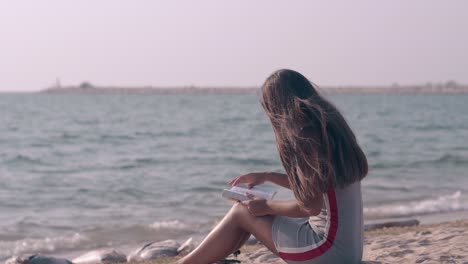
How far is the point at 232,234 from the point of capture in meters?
4.39

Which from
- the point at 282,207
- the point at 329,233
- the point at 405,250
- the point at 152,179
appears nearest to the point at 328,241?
the point at 329,233

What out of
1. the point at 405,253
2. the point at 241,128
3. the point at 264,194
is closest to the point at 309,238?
the point at 264,194

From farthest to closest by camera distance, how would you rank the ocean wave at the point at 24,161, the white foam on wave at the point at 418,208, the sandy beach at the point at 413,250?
the ocean wave at the point at 24,161
the white foam on wave at the point at 418,208
the sandy beach at the point at 413,250

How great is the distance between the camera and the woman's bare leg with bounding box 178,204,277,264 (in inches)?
168

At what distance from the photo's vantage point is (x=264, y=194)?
4.31 meters

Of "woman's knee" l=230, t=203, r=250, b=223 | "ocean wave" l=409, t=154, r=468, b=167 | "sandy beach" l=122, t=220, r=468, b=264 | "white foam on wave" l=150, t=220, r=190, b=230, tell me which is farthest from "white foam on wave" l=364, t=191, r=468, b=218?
"woman's knee" l=230, t=203, r=250, b=223

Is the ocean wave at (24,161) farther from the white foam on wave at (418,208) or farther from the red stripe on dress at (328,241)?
the red stripe on dress at (328,241)

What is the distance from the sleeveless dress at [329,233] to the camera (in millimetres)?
3953

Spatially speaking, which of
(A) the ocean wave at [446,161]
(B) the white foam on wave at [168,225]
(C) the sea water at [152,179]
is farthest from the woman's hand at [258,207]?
(A) the ocean wave at [446,161]

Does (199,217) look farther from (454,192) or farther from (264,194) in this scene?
(264,194)

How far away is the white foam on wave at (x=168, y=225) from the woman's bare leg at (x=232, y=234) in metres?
5.58

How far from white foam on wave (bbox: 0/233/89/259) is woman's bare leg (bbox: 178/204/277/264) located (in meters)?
4.85

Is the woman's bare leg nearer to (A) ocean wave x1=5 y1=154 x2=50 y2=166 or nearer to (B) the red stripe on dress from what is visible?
(B) the red stripe on dress

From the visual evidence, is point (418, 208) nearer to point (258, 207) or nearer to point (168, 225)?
point (168, 225)
